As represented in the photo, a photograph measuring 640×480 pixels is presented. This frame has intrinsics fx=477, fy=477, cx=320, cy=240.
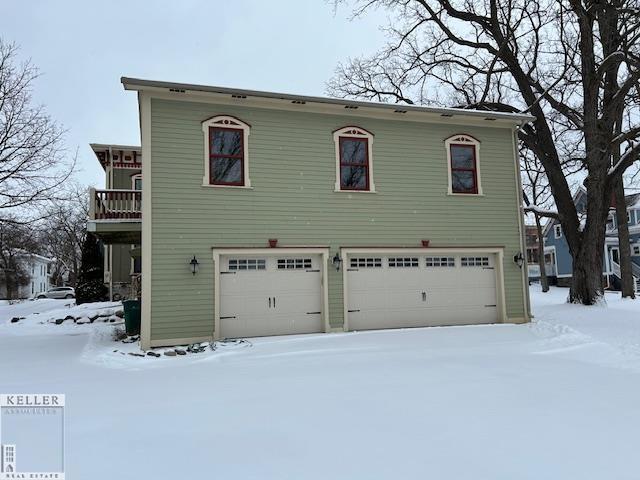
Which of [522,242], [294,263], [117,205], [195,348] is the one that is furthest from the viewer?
[522,242]

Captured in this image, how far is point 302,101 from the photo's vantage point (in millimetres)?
11203

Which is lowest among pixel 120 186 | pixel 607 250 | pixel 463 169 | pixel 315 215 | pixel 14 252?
pixel 607 250

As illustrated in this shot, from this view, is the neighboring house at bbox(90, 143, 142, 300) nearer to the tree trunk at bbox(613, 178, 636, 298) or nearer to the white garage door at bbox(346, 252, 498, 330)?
the white garage door at bbox(346, 252, 498, 330)

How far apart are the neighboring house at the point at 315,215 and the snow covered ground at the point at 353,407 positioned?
1.33 metres

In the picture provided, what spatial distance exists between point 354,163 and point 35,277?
183 ft

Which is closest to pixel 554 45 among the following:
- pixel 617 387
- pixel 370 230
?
pixel 370 230

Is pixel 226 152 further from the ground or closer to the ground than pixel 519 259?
further from the ground

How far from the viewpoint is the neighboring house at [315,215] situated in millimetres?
10422

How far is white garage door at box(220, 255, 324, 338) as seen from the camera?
10875mm

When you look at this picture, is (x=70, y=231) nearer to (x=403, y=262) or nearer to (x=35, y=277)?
(x=35, y=277)

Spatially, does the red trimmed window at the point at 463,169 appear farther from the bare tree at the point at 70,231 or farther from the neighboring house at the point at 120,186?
the bare tree at the point at 70,231

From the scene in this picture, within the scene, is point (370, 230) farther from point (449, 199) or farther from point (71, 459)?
point (71, 459)

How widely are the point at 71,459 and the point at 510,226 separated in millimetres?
11585

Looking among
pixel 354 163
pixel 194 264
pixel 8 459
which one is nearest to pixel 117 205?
pixel 194 264
